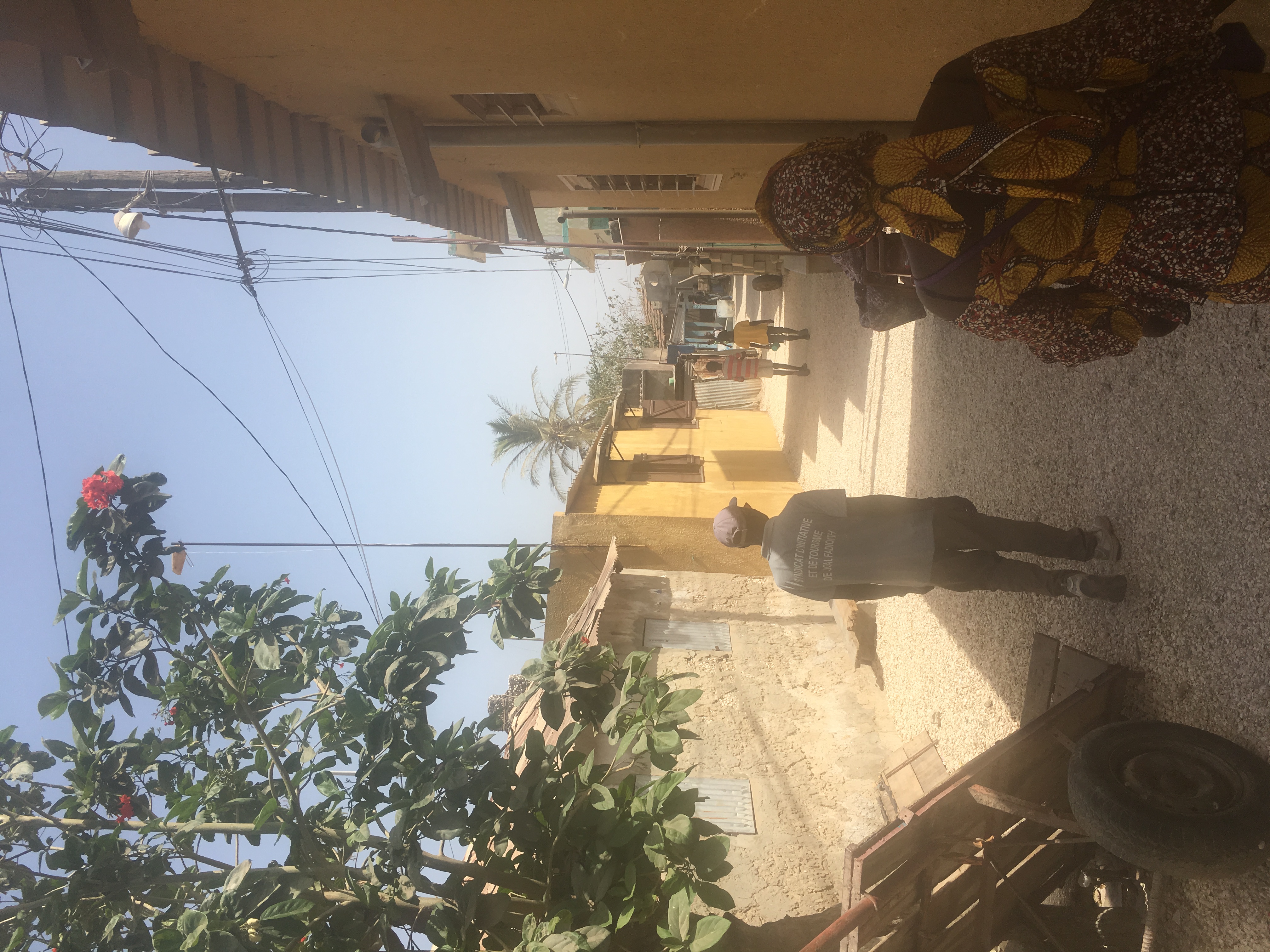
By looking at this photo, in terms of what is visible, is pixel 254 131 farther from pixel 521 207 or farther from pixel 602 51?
pixel 521 207

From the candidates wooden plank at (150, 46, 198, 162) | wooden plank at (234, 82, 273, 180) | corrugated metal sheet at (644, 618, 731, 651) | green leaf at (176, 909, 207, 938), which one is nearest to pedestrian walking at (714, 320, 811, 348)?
corrugated metal sheet at (644, 618, 731, 651)

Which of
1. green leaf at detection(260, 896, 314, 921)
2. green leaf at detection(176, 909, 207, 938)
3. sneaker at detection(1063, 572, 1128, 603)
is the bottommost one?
green leaf at detection(260, 896, 314, 921)

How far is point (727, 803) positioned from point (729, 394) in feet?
41.1

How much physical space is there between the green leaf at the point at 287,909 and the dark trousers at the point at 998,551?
11.4 feet

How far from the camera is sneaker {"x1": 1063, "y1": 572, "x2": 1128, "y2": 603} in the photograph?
140 inches

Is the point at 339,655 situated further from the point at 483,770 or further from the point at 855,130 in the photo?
the point at 855,130

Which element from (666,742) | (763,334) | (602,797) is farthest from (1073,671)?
(763,334)

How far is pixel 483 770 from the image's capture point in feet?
10.6

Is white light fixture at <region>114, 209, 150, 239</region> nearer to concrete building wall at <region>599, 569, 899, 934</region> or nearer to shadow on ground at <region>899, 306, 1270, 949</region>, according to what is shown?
concrete building wall at <region>599, 569, 899, 934</region>

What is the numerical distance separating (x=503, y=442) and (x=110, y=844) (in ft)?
60.1

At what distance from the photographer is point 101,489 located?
149 inches

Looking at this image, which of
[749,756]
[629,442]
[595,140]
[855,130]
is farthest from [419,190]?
[629,442]

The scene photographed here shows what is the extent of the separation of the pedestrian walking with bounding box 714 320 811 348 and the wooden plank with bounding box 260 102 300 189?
7.26m

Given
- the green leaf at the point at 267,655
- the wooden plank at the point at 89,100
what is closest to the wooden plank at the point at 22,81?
the wooden plank at the point at 89,100
